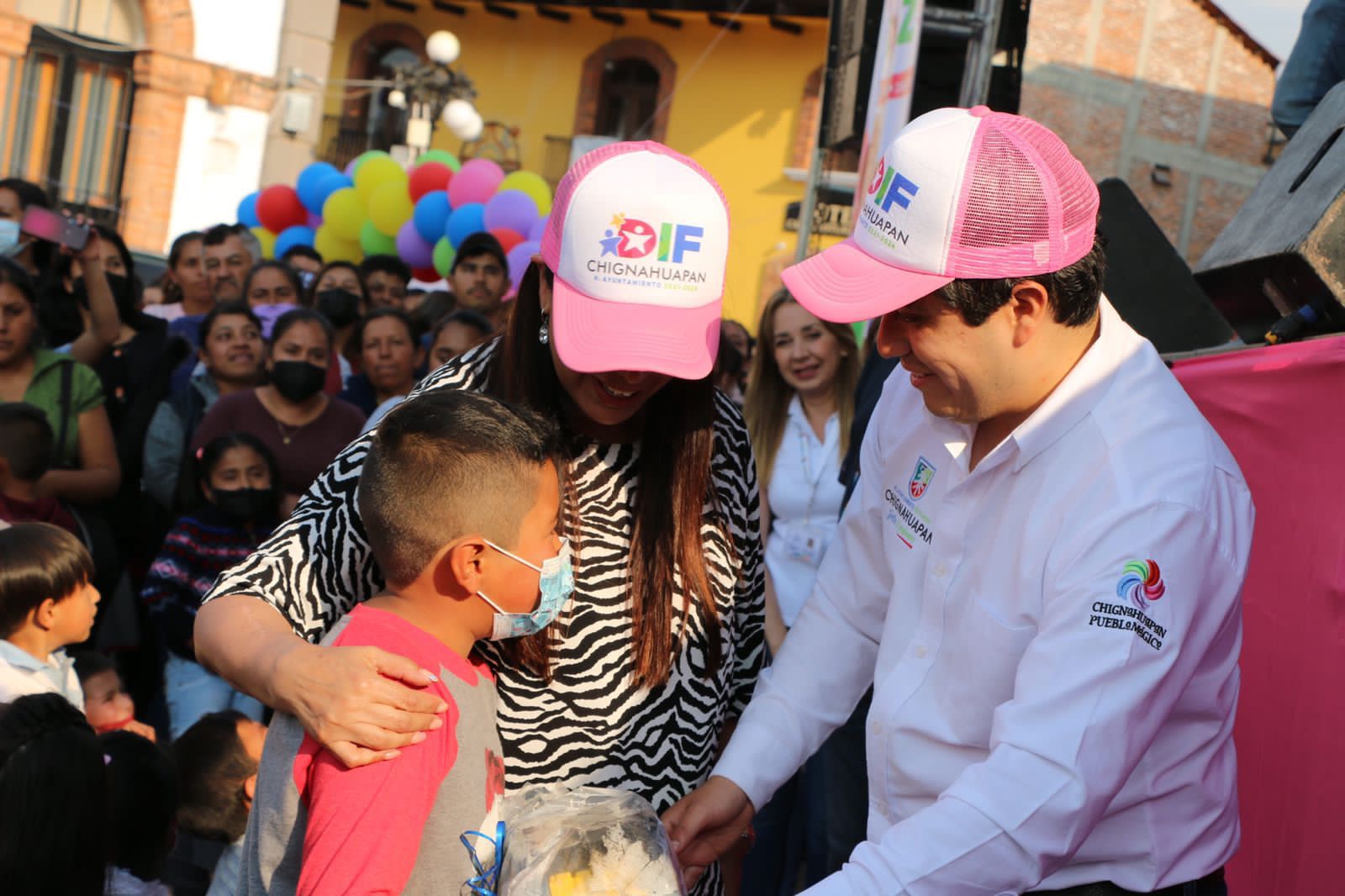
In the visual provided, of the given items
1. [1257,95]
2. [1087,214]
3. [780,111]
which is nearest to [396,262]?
[1087,214]

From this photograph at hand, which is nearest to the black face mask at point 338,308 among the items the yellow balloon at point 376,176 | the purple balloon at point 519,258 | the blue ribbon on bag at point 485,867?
the purple balloon at point 519,258

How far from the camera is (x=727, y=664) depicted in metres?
2.45

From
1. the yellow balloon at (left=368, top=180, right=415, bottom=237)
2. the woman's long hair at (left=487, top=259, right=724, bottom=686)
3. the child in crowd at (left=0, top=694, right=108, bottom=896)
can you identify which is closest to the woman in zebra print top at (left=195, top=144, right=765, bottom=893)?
the woman's long hair at (left=487, top=259, right=724, bottom=686)

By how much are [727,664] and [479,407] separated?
2.35 feet

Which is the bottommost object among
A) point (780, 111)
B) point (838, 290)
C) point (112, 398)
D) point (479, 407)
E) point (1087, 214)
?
point (112, 398)

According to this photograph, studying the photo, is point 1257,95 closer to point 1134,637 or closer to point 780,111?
point 780,111

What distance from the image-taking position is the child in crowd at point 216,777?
364 cm

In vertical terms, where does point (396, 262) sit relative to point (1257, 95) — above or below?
below

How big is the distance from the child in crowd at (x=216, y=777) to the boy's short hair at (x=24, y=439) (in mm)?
1541

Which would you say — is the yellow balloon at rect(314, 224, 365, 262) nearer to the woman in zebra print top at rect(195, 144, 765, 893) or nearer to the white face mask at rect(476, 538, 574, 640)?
the woman in zebra print top at rect(195, 144, 765, 893)

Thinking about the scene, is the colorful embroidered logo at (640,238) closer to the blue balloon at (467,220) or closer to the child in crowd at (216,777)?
the child in crowd at (216,777)

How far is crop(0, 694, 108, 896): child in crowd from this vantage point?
262cm

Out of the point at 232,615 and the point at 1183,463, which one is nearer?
the point at 1183,463

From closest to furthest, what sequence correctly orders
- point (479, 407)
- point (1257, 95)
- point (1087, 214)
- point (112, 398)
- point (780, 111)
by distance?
point (1087, 214), point (479, 407), point (112, 398), point (780, 111), point (1257, 95)
